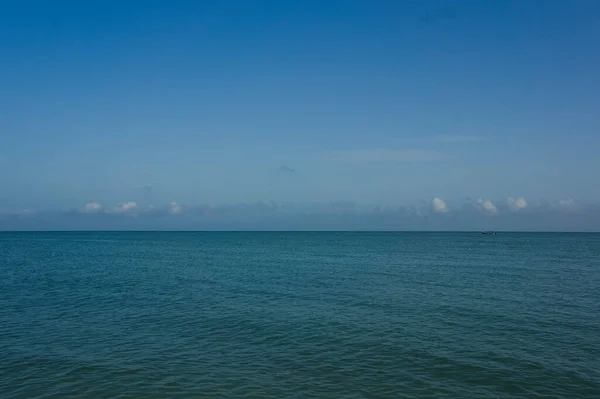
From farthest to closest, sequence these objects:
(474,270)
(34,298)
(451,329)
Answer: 1. (474,270)
2. (34,298)
3. (451,329)

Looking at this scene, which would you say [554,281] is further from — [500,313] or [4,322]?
[4,322]

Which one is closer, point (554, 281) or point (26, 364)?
point (26, 364)

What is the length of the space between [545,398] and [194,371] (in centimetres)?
1792

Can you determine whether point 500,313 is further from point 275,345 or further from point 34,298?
point 34,298

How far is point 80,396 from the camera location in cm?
2120

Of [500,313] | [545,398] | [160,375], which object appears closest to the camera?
[545,398]

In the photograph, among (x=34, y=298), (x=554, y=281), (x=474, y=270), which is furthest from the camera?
(x=474, y=270)

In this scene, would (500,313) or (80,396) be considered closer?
(80,396)

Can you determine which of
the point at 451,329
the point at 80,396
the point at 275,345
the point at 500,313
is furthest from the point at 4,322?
the point at 500,313

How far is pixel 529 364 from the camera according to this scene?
25500 millimetres

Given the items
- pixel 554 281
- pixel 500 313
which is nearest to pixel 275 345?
pixel 500 313

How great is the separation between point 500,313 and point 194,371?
28052 millimetres

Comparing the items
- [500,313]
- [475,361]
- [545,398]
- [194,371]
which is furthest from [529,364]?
[194,371]

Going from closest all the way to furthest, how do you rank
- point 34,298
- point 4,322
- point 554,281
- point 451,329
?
point 451,329, point 4,322, point 34,298, point 554,281
